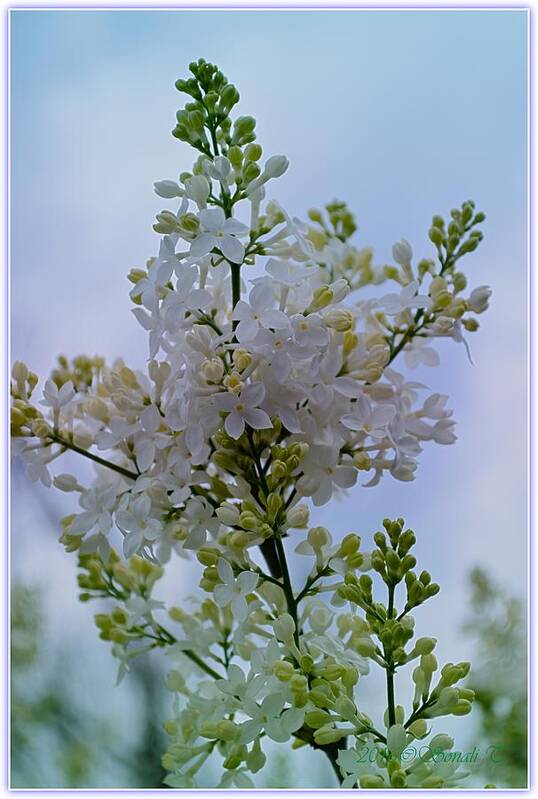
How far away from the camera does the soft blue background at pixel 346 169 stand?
34.0 inches

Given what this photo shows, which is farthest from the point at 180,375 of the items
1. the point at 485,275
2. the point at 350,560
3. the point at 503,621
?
the point at 503,621

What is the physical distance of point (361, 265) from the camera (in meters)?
0.71

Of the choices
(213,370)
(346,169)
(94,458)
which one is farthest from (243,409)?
(346,169)

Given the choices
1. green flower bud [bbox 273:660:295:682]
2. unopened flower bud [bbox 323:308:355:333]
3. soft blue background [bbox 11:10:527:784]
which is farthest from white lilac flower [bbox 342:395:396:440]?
soft blue background [bbox 11:10:527:784]

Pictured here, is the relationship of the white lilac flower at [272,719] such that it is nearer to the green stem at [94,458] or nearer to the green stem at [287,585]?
the green stem at [287,585]

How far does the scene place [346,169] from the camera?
93cm

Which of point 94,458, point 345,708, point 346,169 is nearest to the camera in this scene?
point 345,708

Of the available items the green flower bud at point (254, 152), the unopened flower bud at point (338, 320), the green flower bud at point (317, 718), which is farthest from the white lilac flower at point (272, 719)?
the green flower bud at point (254, 152)

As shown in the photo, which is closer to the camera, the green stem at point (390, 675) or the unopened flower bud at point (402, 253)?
the green stem at point (390, 675)

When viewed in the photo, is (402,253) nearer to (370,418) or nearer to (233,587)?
(370,418)

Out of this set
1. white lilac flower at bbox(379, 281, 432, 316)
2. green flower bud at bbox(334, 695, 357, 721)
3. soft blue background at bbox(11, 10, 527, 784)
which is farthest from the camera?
soft blue background at bbox(11, 10, 527, 784)

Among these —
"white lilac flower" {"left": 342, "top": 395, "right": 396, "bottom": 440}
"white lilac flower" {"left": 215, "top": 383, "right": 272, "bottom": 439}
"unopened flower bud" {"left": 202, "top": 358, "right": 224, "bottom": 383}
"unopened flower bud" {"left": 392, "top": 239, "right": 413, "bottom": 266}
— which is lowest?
"white lilac flower" {"left": 215, "top": 383, "right": 272, "bottom": 439}

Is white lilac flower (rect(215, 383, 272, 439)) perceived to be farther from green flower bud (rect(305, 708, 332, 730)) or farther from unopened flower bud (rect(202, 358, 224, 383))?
green flower bud (rect(305, 708, 332, 730))

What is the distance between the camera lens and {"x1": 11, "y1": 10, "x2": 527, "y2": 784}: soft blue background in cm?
86
